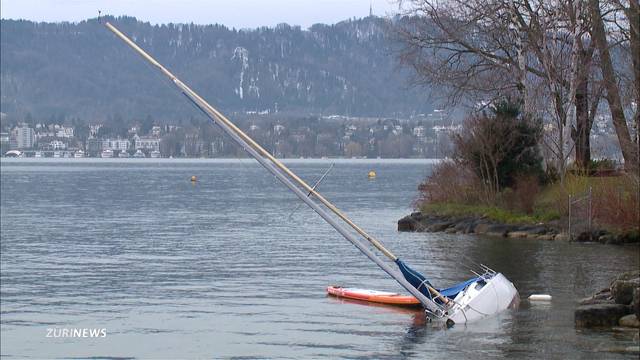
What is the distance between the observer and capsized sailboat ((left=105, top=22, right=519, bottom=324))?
86.3ft

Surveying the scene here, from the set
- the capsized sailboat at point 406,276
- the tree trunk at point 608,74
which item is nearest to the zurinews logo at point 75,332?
the capsized sailboat at point 406,276

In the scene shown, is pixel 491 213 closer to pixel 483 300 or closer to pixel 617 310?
pixel 483 300

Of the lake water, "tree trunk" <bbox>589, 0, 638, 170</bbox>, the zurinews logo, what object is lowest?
the zurinews logo

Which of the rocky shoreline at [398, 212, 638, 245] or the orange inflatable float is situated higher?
the rocky shoreline at [398, 212, 638, 245]

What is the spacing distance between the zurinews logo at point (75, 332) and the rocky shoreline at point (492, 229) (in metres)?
21.9

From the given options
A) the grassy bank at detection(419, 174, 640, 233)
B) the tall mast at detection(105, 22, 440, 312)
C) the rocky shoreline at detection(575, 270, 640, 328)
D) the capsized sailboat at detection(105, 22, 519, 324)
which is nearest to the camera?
the rocky shoreline at detection(575, 270, 640, 328)

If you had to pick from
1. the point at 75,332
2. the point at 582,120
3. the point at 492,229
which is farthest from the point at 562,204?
the point at 75,332

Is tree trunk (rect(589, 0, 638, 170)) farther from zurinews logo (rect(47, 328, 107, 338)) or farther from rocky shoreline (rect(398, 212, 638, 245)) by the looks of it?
zurinews logo (rect(47, 328, 107, 338))

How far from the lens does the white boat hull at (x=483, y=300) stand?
91.1 ft

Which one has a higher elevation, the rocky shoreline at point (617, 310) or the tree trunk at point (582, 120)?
the tree trunk at point (582, 120)

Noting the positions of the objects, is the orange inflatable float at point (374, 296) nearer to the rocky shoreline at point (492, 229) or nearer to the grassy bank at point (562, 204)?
the grassy bank at point (562, 204)

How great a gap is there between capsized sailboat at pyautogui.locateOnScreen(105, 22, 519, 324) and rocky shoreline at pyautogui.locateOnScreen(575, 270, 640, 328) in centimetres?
237

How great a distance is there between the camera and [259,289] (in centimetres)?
3516

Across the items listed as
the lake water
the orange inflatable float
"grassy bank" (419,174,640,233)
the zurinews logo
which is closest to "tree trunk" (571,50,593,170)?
"grassy bank" (419,174,640,233)
